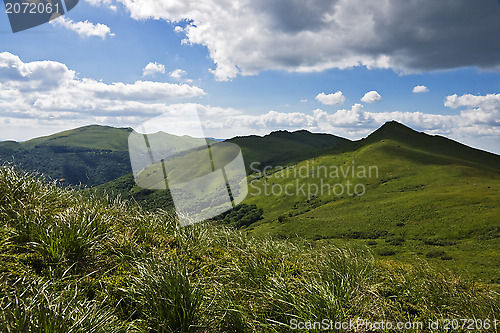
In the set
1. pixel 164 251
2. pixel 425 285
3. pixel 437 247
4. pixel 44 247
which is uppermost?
pixel 44 247

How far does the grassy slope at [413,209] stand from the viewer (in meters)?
84.8

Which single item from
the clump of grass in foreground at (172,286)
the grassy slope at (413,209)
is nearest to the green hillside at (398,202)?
the grassy slope at (413,209)

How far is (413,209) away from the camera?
11394 centimetres

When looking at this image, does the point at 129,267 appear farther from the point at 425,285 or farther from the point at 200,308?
the point at 425,285

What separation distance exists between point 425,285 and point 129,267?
18.3ft

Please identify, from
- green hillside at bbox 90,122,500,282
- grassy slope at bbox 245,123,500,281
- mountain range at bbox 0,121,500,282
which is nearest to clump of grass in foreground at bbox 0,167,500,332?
green hillside at bbox 90,122,500,282

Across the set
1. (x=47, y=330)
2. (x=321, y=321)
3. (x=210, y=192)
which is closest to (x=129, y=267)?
(x=47, y=330)

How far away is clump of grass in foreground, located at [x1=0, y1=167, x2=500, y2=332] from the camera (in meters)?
3.47

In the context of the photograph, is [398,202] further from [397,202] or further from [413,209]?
[413,209]

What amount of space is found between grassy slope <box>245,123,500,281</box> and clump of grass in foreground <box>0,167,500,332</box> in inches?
2286

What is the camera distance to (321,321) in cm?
361

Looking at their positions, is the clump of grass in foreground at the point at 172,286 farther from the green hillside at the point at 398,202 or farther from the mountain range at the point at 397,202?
the mountain range at the point at 397,202

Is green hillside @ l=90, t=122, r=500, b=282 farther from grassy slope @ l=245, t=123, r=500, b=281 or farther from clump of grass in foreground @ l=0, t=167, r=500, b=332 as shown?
clump of grass in foreground @ l=0, t=167, r=500, b=332

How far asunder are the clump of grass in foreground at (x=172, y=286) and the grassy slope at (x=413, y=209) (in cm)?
5806
